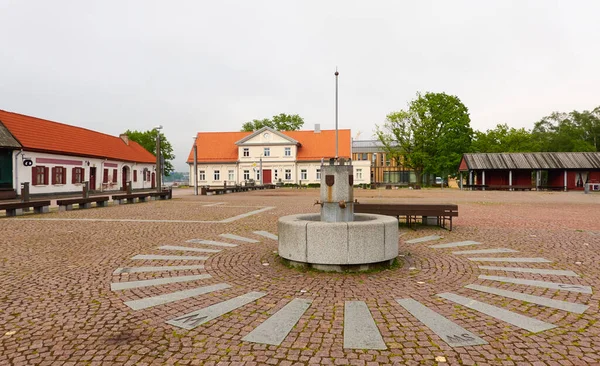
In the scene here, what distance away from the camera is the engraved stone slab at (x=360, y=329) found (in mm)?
3355

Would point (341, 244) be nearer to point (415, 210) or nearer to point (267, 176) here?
point (415, 210)

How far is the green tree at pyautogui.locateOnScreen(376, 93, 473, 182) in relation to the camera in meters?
49.2

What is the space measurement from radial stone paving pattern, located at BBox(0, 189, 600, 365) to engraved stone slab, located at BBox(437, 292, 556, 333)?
23mm

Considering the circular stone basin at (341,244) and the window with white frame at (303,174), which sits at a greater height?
the window with white frame at (303,174)

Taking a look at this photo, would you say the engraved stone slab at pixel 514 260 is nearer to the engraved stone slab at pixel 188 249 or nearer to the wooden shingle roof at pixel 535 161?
the engraved stone slab at pixel 188 249

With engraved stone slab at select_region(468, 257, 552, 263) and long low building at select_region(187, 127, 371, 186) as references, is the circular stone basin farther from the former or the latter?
long low building at select_region(187, 127, 371, 186)

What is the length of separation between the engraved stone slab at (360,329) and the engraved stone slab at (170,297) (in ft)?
6.17

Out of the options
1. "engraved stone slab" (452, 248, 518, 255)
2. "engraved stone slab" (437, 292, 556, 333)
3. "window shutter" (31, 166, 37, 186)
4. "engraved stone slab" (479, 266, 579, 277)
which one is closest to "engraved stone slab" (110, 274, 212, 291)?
"engraved stone slab" (437, 292, 556, 333)

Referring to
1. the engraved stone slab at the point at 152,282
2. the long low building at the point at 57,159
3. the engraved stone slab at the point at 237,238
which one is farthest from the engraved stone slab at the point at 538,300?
the long low building at the point at 57,159

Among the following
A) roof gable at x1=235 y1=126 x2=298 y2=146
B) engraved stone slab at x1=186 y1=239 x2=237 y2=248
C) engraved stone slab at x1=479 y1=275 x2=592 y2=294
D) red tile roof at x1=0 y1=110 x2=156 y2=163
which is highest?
roof gable at x1=235 y1=126 x2=298 y2=146

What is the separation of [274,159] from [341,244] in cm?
4997

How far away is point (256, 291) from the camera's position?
4.90 meters

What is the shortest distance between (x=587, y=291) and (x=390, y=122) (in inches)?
1986

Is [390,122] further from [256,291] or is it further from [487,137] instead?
[256,291]
